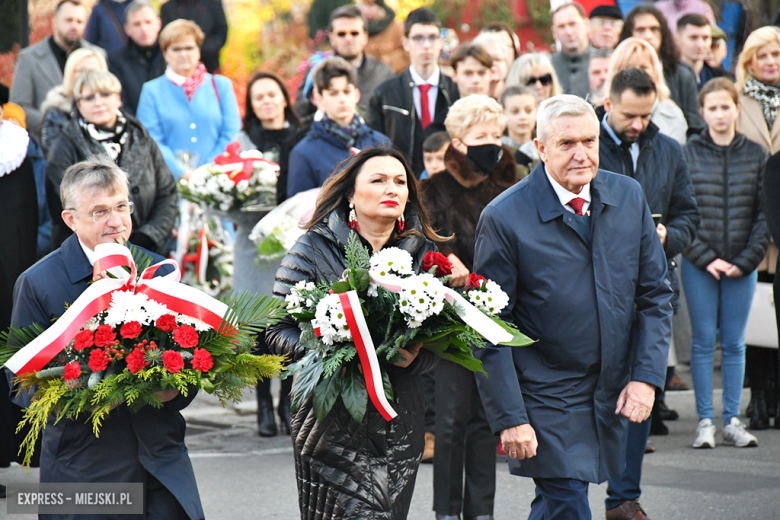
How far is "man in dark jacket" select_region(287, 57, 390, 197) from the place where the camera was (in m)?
7.10

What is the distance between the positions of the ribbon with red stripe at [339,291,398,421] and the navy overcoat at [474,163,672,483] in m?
0.72

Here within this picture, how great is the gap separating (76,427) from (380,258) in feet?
4.42

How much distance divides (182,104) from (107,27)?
232cm

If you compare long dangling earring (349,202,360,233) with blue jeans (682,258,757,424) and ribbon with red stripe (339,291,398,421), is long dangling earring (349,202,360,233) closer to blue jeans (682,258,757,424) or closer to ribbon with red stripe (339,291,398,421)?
ribbon with red stripe (339,291,398,421)

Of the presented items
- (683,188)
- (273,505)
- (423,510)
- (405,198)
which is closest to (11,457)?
(273,505)

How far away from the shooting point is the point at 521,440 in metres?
3.98

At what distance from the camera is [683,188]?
602cm

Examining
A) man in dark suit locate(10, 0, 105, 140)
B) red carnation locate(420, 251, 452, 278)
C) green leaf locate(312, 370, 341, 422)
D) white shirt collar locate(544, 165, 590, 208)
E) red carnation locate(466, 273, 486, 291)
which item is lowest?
green leaf locate(312, 370, 341, 422)

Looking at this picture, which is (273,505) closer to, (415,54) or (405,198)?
(405,198)

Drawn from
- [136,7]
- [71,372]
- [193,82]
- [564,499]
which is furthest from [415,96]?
[71,372]

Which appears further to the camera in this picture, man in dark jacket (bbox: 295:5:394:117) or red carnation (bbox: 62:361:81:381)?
man in dark jacket (bbox: 295:5:394:117)

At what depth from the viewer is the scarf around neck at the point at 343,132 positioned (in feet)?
23.5

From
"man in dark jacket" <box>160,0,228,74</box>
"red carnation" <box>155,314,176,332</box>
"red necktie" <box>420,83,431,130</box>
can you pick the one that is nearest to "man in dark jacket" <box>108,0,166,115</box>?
"man in dark jacket" <box>160,0,228,74</box>

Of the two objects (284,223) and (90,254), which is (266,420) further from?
(90,254)
